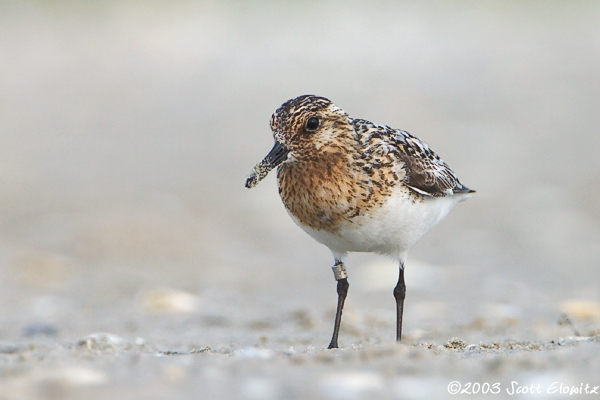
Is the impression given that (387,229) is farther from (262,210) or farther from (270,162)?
(262,210)

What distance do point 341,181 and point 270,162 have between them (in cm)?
42

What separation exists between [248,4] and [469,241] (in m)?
13.0

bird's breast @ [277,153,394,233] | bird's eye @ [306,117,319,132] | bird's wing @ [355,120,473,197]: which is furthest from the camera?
bird's wing @ [355,120,473,197]

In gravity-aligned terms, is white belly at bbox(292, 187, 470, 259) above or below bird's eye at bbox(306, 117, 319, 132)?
below

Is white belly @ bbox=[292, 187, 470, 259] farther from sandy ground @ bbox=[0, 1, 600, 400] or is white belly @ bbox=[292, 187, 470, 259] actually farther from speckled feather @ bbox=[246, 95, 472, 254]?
sandy ground @ bbox=[0, 1, 600, 400]

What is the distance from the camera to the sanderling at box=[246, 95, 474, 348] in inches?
208

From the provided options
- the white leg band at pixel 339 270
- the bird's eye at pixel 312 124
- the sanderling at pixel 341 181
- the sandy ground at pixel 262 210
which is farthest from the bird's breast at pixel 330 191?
the sandy ground at pixel 262 210

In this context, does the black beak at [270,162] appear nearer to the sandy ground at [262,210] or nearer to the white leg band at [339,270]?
the white leg band at [339,270]

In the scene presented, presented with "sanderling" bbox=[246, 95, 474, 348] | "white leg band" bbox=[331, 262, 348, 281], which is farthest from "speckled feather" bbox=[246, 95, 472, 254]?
"white leg band" bbox=[331, 262, 348, 281]

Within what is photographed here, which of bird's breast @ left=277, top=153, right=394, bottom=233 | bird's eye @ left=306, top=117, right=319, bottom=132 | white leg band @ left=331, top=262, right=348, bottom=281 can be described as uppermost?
bird's eye @ left=306, top=117, right=319, bottom=132

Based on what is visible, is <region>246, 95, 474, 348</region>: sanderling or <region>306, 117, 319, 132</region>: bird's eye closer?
<region>246, 95, 474, 348</region>: sanderling

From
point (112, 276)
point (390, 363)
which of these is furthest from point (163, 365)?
point (112, 276)

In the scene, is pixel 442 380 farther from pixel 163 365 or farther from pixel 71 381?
pixel 71 381

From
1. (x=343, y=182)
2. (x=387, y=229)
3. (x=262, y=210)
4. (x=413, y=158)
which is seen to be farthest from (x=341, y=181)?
(x=262, y=210)
